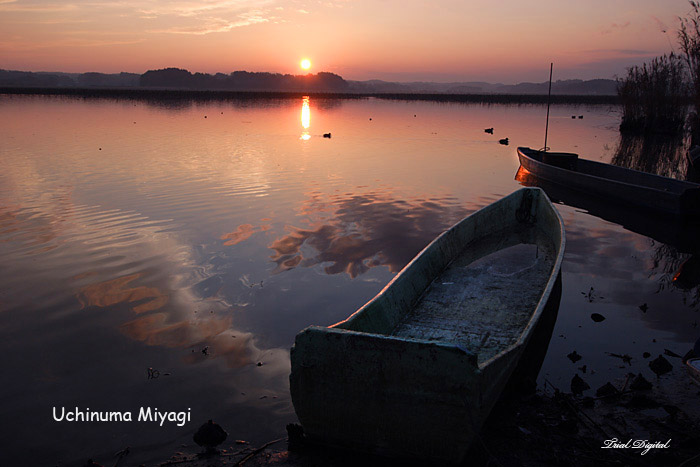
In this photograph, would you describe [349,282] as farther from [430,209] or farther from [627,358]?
[430,209]

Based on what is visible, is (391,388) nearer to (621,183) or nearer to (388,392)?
(388,392)

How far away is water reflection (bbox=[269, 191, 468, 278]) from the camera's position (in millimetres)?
9172

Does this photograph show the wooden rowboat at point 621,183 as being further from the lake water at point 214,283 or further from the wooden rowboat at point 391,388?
the wooden rowboat at point 391,388

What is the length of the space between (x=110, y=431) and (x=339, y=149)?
73.2ft

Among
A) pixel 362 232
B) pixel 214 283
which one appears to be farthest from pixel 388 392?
pixel 362 232

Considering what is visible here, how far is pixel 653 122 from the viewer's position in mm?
33438

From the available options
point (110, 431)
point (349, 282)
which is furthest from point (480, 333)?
point (110, 431)

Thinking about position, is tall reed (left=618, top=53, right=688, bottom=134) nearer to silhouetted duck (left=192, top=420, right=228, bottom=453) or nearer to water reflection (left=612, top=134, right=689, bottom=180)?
water reflection (left=612, top=134, right=689, bottom=180)

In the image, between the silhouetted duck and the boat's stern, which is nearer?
the boat's stern

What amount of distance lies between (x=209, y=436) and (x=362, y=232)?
7053mm

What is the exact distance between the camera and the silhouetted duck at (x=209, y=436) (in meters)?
4.31

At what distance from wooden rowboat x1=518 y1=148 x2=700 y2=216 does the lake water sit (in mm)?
575

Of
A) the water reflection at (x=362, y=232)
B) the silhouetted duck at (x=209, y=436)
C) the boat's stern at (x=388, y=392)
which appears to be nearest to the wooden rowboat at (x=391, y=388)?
the boat's stern at (x=388, y=392)

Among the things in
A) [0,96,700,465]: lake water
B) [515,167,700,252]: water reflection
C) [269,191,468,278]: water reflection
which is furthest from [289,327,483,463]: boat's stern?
[515,167,700,252]: water reflection
